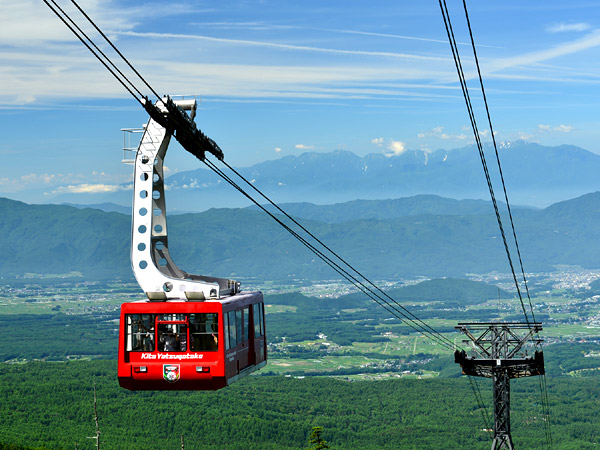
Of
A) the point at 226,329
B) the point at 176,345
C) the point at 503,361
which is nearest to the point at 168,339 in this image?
the point at 176,345

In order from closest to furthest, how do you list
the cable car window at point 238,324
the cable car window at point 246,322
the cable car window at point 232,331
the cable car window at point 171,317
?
the cable car window at point 171,317 → the cable car window at point 232,331 → the cable car window at point 238,324 → the cable car window at point 246,322

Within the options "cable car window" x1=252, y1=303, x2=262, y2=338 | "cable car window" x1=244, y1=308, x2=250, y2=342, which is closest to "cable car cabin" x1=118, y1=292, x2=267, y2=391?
"cable car window" x1=244, y1=308, x2=250, y2=342

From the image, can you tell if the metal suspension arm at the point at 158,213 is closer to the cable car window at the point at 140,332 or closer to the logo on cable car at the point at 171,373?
the cable car window at the point at 140,332

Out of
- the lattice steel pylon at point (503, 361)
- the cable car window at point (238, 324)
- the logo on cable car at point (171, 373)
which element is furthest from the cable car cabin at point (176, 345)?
the lattice steel pylon at point (503, 361)

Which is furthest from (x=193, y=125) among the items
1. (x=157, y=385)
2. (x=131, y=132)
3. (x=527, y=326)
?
(x=527, y=326)

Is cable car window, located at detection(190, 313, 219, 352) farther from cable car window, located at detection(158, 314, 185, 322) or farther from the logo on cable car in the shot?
the logo on cable car

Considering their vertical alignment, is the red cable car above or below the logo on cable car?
above

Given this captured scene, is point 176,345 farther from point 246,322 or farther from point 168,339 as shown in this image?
point 246,322
